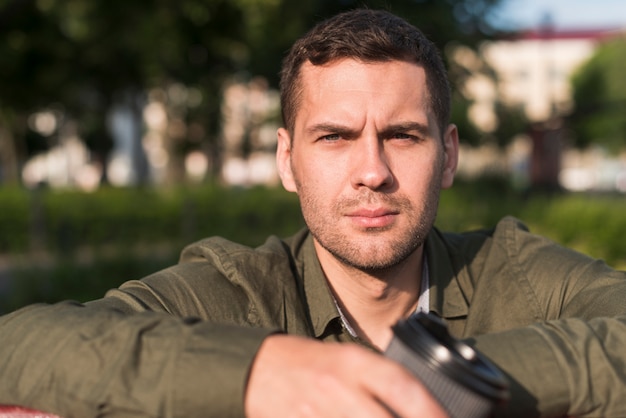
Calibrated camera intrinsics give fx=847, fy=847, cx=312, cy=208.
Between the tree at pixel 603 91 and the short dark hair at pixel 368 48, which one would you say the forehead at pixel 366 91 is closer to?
the short dark hair at pixel 368 48

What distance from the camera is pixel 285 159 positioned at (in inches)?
114

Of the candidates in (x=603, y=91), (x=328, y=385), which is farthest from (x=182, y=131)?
(x=603, y=91)

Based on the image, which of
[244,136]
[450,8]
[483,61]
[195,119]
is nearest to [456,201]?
[450,8]

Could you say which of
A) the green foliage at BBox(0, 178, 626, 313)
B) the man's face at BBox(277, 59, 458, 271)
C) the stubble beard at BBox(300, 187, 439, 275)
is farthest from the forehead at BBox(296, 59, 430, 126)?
the green foliage at BBox(0, 178, 626, 313)

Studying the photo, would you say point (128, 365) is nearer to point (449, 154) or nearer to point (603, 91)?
point (449, 154)

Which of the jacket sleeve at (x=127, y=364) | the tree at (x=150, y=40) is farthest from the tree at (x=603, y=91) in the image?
the jacket sleeve at (x=127, y=364)

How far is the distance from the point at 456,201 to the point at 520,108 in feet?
61.6

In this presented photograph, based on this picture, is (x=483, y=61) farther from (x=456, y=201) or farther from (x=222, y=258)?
(x=222, y=258)

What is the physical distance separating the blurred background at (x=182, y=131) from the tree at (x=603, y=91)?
27.1 metres

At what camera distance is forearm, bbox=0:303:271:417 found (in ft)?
4.82

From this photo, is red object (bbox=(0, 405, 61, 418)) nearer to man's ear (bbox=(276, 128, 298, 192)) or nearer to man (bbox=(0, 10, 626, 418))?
man (bbox=(0, 10, 626, 418))

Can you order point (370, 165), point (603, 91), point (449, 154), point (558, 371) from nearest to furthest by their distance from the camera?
point (558, 371)
point (370, 165)
point (449, 154)
point (603, 91)

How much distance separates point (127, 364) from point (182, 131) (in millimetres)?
27470

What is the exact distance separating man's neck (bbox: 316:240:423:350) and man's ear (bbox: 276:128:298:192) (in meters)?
0.28
